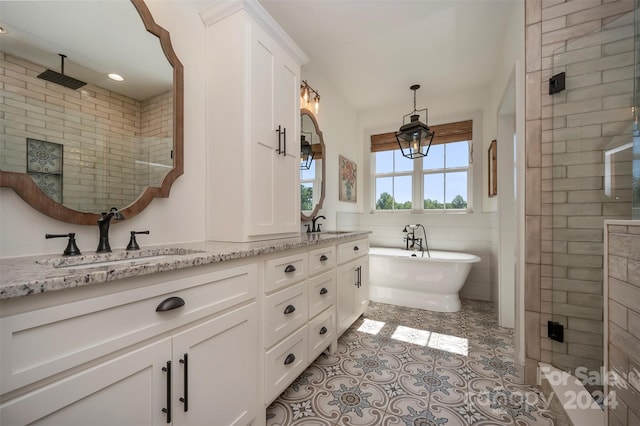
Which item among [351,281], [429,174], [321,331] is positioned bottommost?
[321,331]

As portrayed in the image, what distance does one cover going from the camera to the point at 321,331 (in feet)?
6.00

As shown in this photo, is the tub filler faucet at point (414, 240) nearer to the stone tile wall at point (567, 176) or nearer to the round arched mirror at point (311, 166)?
the round arched mirror at point (311, 166)

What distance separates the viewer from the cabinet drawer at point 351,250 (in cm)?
217

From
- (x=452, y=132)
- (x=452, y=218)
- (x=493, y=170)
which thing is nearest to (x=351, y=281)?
(x=452, y=218)

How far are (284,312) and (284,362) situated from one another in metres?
0.28

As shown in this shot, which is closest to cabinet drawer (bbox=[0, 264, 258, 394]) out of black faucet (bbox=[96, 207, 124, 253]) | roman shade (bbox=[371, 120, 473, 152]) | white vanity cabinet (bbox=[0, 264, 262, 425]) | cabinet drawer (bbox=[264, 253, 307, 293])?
white vanity cabinet (bbox=[0, 264, 262, 425])

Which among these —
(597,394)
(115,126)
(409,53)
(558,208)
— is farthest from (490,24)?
(115,126)

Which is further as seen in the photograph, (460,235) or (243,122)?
(460,235)

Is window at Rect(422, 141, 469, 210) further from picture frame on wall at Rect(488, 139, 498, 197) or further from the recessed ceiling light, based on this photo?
the recessed ceiling light

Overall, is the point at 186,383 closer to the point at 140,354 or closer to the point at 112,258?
the point at 140,354

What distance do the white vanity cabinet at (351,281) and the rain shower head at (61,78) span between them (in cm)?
→ 176

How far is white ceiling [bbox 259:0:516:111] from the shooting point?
207 centimetres

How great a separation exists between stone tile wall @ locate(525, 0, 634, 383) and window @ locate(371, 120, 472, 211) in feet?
6.54

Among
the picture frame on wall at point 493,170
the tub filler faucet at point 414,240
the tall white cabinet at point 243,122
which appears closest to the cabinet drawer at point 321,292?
the tall white cabinet at point 243,122
